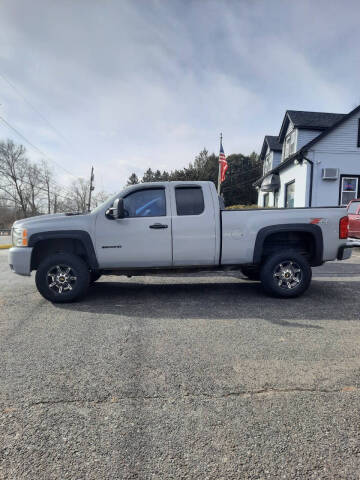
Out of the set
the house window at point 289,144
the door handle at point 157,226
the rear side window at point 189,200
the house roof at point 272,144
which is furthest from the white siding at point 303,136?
the door handle at point 157,226

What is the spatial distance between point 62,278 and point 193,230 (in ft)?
7.65

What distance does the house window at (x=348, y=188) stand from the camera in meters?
16.2

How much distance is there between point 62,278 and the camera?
5.11 metres

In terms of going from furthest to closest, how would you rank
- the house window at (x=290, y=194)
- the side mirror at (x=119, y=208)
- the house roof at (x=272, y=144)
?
the house roof at (x=272, y=144) → the house window at (x=290, y=194) → the side mirror at (x=119, y=208)

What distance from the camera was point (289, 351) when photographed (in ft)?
10.7

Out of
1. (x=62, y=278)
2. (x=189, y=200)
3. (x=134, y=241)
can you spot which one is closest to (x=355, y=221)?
(x=189, y=200)

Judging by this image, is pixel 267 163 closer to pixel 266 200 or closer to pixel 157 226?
pixel 266 200

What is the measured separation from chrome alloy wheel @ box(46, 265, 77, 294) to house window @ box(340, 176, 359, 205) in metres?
15.5

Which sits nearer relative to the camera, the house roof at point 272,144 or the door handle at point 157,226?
the door handle at point 157,226

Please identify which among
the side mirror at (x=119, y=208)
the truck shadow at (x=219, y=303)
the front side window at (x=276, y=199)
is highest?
the front side window at (x=276, y=199)

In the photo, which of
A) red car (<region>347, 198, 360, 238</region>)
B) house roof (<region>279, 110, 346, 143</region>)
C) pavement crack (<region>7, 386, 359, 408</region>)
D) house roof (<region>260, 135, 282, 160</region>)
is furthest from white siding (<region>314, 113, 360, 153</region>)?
pavement crack (<region>7, 386, 359, 408</region>)

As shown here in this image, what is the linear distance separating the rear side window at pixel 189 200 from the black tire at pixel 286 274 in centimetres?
154

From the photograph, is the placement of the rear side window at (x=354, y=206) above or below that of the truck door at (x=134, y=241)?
above

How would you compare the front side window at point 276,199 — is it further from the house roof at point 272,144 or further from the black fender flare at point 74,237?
the black fender flare at point 74,237
